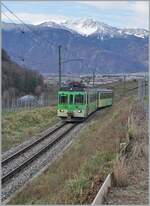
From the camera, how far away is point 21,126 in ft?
102

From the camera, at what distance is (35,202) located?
34.9 feet

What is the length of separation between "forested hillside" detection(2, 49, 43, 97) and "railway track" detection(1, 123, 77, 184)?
43286mm

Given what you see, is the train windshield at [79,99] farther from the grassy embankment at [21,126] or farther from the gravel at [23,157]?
the gravel at [23,157]

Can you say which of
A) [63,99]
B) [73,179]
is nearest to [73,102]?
[63,99]

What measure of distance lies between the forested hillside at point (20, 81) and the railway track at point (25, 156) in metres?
43.3

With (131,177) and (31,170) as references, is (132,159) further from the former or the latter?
(31,170)

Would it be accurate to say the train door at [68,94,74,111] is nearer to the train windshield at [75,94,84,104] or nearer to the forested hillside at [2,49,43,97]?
the train windshield at [75,94,84,104]

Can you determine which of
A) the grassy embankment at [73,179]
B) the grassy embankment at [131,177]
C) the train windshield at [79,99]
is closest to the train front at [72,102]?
the train windshield at [79,99]

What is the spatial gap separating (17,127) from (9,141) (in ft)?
22.6

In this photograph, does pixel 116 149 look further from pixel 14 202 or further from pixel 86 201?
pixel 86 201

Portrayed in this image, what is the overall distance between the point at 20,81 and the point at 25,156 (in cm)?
5232

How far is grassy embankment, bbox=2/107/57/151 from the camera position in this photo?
932 inches

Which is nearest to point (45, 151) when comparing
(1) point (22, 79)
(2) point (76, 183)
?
(2) point (76, 183)

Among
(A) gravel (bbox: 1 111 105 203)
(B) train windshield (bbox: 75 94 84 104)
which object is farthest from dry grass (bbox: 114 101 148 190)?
(B) train windshield (bbox: 75 94 84 104)
